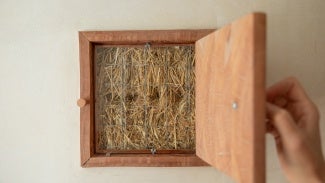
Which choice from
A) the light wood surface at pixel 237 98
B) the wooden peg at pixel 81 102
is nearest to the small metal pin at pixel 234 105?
the light wood surface at pixel 237 98

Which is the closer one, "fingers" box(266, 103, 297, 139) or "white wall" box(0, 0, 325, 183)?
"fingers" box(266, 103, 297, 139)

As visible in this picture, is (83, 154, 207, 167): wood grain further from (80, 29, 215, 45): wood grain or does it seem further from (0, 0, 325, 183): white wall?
(80, 29, 215, 45): wood grain

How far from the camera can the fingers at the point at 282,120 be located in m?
0.46

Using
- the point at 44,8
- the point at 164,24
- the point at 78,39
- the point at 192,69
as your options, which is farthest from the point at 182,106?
the point at 44,8

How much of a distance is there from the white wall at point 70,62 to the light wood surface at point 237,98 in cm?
24

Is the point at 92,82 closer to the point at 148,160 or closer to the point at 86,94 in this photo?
the point at 86,94

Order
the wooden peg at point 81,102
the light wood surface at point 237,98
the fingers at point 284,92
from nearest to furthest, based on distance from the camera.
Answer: the light wood surface at point 237,98
the fingers at point 284,92
the wooden peg at point 81,102

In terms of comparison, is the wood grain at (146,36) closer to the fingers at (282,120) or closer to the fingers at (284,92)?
the fingers at (284,92)

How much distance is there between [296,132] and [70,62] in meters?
0.64

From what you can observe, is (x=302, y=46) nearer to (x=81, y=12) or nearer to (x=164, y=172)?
(x=164, y=172)

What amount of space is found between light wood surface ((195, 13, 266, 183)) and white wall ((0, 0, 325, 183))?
0.24 metres

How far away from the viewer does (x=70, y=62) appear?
Result: 847 millimetres

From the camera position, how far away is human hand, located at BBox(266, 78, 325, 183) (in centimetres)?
47

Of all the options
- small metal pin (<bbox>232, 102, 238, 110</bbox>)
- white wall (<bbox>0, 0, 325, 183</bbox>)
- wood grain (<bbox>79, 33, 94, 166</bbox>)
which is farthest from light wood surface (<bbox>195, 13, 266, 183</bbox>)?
wood grain (<bbox>79, 33, 94, 166</bbox>)
